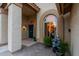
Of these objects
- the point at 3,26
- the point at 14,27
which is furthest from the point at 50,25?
the point at 14,27

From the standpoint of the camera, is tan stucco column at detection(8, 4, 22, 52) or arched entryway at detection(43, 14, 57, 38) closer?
tan stucco column at detection(8, 4, 22, 52)

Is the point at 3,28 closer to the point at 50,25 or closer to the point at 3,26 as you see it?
the point at 3,26

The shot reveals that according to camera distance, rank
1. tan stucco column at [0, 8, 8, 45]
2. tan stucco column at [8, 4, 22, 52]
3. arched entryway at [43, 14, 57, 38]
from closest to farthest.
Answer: tan stucco column at [8, 4, 22, 52] → tan stucco column at [0, 8, 8, 45] → arched entryway at [43, 14, 57, 38]

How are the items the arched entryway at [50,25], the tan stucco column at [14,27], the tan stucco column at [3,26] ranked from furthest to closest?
the arched entryway at [50,25], the tan stucco column at [3,26], the tan stucco column at [14,27]

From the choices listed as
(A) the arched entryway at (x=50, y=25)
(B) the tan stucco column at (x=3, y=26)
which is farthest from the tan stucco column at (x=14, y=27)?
(A) the arched entryway at (x=50, y=25)

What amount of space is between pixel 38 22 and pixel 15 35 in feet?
13.6

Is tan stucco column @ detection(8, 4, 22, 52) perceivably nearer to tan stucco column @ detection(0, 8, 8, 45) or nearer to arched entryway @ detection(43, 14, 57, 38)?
tan stucco column @ detection(0, 8, 8, 45)

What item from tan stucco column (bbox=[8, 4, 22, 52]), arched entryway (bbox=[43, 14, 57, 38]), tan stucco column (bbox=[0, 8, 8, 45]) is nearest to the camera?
tan stucco column (bbox=[8, 4, 22, 52])

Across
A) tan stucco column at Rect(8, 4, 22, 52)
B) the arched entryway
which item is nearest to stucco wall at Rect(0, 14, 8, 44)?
tan stucco column at Rect(8, 4, 22, 52)

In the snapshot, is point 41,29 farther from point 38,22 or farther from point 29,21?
point 29,21

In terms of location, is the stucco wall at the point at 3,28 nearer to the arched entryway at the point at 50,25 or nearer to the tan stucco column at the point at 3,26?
the tan stucco column at the point at 3,26

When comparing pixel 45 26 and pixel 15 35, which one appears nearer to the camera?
pixel 15 35

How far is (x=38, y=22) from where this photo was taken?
11438 mm

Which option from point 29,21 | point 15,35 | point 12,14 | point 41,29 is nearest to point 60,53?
point 15,35
